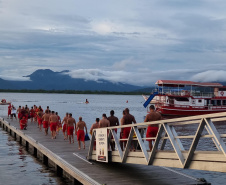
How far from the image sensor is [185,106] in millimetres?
59656

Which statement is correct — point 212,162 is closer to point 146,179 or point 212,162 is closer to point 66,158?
point 146,179

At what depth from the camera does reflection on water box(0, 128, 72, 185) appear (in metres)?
15.0

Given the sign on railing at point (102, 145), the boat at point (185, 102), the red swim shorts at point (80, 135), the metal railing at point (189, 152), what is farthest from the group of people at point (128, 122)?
the boat at point (185, 102)

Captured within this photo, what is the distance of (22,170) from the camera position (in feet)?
56.3

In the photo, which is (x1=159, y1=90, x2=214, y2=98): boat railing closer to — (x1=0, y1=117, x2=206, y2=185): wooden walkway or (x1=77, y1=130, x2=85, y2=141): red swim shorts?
(x1=77, y1=130, x2=85, y2=141): red swim shorts

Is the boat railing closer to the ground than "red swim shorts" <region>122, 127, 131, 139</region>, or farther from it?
farther from it

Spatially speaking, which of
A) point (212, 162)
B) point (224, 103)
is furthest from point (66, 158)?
point (224, 103)

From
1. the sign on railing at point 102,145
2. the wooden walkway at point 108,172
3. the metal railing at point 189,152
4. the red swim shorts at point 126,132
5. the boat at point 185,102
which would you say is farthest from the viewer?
the boat at point 185,102

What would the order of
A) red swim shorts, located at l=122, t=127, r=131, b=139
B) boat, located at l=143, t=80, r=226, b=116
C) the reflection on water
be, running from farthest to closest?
boat, located at l=143, t=80, r=226, b=116 < the reflection on water < red swim shorts, located at l=122, t=127, r=131, b=139

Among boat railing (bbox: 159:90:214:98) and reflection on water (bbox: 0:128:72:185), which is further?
boat railing (bbox: 159:90:214:98)

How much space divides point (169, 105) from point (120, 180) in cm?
4968

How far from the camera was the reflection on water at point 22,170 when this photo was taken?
1502cm

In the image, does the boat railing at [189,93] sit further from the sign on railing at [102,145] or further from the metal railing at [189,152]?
the metal railing at [189,152]

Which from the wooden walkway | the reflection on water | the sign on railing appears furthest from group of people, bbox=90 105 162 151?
the reflection on water
